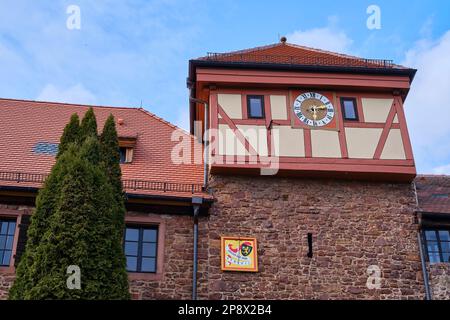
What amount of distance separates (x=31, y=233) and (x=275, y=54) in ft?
28.5

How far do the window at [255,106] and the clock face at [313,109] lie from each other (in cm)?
79

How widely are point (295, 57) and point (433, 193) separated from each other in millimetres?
4742

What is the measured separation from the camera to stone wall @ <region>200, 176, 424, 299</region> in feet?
46.1

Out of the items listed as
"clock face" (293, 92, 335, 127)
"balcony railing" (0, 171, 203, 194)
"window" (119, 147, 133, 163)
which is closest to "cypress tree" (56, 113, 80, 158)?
"balcony railing" (0, 171, 203, 194)

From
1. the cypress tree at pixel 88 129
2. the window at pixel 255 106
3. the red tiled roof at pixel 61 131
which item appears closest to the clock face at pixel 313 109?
the window at pixel 255 106

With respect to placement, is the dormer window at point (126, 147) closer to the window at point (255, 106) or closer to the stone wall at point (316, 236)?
the stone wall at point (316, 236)

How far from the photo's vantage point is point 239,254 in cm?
1430

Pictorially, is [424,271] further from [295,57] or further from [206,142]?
[295,57]

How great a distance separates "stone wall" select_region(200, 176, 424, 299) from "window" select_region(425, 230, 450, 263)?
1.13 feet

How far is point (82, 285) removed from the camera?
10414mm

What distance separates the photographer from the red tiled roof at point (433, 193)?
15.5m

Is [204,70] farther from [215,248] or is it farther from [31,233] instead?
[31,233]
